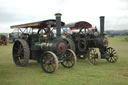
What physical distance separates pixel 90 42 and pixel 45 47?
2893 millimetres

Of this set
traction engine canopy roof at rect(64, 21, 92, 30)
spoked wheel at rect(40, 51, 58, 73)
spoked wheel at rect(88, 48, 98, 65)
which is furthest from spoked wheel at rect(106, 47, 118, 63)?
spoked wheel at rect(40, 51, 58, 73)

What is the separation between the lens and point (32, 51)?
7.52 m

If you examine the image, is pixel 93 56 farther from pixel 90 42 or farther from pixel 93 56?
pixel 90 42

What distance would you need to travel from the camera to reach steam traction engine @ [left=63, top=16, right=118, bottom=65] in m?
8.13

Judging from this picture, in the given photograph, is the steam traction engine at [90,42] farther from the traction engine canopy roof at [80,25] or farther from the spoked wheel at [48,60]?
the spoked wheel at [48,60]

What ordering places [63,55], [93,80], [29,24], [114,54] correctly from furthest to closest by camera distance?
[114,54]
[29,24]
[63,55]
[93,80]

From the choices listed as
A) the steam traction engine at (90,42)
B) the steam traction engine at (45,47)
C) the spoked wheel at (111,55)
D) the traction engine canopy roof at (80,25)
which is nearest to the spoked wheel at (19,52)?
the steam traction engine at (45,47)

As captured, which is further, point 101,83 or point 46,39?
point 46,39

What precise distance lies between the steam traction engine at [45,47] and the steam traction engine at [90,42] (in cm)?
119

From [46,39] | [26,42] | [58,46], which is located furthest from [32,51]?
[58,46]

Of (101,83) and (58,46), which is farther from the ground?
(58,46)

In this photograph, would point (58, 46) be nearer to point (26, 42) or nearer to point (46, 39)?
point (46, 39)

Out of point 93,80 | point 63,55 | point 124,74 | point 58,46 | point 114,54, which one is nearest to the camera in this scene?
point 93,80

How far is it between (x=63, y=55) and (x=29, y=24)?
1970 millimetres
